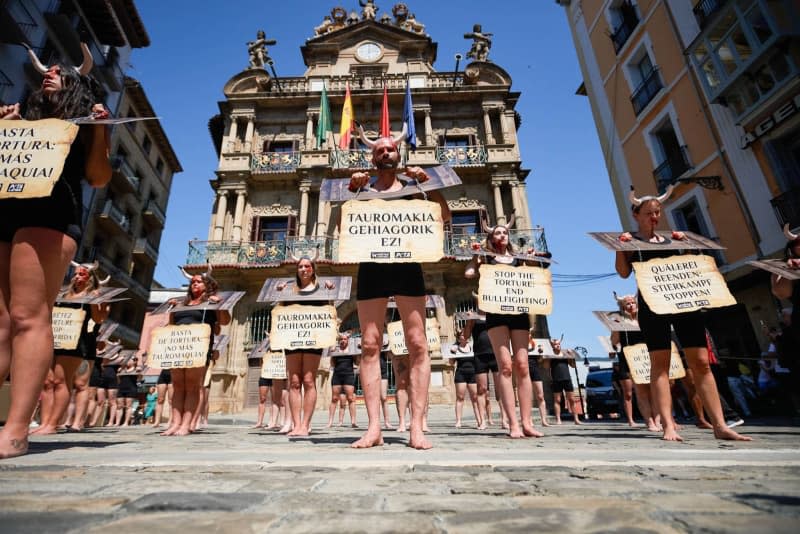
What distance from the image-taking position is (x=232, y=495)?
43.8 inches

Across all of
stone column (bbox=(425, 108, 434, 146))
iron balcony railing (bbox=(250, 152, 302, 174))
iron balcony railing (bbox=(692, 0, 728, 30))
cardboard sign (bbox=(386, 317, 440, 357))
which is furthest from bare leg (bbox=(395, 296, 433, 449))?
stone column (bbox=(425, 108, 434, 146))

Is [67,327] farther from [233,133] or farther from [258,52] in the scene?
[258,52]

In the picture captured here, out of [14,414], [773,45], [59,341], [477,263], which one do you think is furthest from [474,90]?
[14,414]

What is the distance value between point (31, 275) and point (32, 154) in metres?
0.77

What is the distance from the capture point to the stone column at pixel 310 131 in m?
18.6

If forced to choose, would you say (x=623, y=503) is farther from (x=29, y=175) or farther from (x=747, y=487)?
(x=29, y=175)

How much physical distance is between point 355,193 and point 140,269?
95.8 feet

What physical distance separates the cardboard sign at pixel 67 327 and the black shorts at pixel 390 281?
394cm

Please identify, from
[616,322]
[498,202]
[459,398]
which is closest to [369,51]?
[498,202]

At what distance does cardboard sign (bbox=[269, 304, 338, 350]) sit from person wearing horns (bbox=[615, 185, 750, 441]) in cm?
322

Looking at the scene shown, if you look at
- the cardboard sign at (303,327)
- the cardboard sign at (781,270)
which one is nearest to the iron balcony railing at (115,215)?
the cardboard sign at (303,327)

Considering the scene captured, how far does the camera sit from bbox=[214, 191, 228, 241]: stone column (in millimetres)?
17266

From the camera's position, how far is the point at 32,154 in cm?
246

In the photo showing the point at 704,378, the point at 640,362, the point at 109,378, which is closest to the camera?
the point at 704,378
